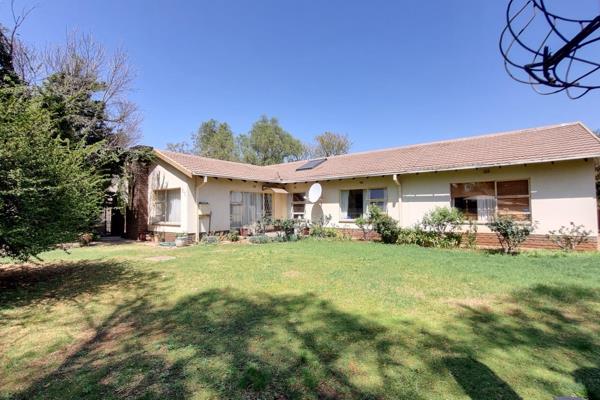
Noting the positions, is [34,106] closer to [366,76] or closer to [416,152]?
[416,152]

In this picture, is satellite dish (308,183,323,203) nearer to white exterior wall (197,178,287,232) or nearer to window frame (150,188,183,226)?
white exterior wall (197,178,287,232)

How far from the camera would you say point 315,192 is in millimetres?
15992

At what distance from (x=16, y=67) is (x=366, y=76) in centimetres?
1900

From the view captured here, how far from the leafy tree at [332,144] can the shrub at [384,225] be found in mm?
25113

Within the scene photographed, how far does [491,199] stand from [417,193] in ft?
9.17

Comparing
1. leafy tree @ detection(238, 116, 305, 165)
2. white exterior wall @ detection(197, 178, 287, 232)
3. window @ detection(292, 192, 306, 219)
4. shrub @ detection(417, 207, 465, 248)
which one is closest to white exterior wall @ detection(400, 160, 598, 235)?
shrub @ detection(417, 207, 465, 248)

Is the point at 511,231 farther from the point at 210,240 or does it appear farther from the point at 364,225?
the point at 210,240

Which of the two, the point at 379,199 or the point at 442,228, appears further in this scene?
the point at 379,199

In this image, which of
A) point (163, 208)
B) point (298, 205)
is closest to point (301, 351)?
point (163, 208)

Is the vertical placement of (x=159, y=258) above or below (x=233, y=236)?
below

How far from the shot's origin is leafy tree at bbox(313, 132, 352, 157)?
37812 millimetres

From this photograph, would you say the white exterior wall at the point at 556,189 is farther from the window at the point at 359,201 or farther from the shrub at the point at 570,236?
the window at the point at 359,201

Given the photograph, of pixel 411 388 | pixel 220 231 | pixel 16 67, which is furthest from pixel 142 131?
pixel 411 388

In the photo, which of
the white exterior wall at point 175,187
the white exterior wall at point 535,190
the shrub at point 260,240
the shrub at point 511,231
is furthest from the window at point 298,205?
the shrub at point 511,231
